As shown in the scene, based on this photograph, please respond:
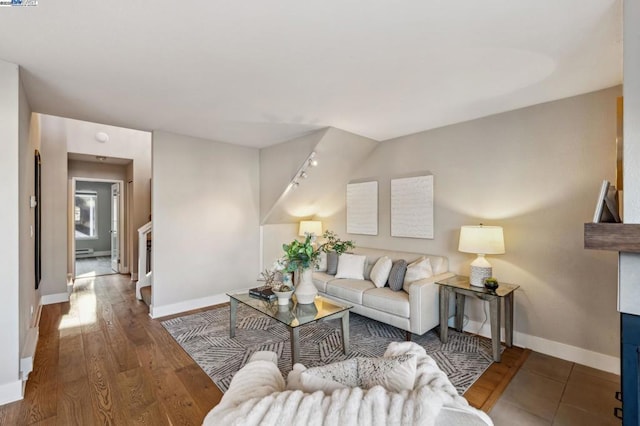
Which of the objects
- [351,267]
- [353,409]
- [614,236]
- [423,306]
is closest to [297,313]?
[423,306]

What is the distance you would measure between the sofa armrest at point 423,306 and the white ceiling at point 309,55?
1748mm

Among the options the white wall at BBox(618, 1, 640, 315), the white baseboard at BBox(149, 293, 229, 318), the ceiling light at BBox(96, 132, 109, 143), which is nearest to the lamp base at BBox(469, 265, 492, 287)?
the white wall at BBox(618, 1, 640, 315)

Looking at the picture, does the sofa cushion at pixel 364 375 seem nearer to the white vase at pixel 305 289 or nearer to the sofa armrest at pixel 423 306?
the white vase at pixel 305 289

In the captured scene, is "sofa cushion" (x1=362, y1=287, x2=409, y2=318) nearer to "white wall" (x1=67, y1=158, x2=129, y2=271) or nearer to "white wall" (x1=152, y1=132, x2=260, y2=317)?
"white wall" (x1=152, y1=132, x2=260, y2=317)

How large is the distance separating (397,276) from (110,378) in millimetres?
2743

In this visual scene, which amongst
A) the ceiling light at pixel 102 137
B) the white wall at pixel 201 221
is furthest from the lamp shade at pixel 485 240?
the ceiling light at pixel 102 137

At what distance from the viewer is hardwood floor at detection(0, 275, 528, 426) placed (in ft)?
6.31

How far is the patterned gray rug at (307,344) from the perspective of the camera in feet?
8.16

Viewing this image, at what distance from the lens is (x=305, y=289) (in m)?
2.81

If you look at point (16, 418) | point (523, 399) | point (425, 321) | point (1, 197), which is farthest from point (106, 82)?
point (523, 399)

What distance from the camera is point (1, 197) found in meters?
2.01

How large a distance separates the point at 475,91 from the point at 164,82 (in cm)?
255

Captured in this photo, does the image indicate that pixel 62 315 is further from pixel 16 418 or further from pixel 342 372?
pixel 342 372

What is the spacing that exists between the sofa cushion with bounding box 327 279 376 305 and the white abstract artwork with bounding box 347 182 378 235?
2.99ft
